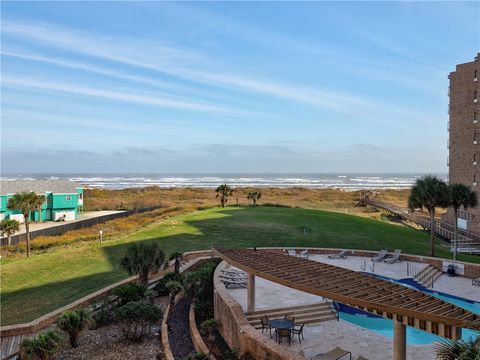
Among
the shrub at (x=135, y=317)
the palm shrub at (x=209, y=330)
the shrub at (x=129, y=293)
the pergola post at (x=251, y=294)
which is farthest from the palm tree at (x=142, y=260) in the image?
the pergola post at (x=251, y=294)

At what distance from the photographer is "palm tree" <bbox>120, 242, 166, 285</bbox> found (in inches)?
585

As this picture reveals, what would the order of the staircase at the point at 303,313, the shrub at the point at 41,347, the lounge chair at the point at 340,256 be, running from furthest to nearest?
the lounge chair at the point at 340,256 < the staircase at the point at 303,313 < the shrub at the point at 41,347

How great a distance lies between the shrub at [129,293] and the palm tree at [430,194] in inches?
668

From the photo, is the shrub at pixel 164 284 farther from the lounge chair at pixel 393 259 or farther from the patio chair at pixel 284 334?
the lounge chair at pixel 393 259

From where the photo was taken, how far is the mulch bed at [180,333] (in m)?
10.8

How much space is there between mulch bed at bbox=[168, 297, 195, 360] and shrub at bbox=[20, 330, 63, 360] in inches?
129

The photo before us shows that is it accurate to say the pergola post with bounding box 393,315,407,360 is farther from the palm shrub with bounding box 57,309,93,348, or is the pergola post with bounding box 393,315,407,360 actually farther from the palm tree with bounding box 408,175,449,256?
the palm tree with bounding box 408,175,449,256

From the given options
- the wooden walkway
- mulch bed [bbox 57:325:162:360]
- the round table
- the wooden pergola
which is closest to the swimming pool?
the wooden pergola

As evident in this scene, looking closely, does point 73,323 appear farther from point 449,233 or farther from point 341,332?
point 449,233

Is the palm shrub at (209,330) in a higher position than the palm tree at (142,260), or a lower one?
lower

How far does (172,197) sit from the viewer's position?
267ft

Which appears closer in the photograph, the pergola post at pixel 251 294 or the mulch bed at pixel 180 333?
the mulch bed at pixel 180 333

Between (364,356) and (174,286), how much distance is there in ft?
24.1

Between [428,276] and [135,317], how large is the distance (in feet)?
46.9
